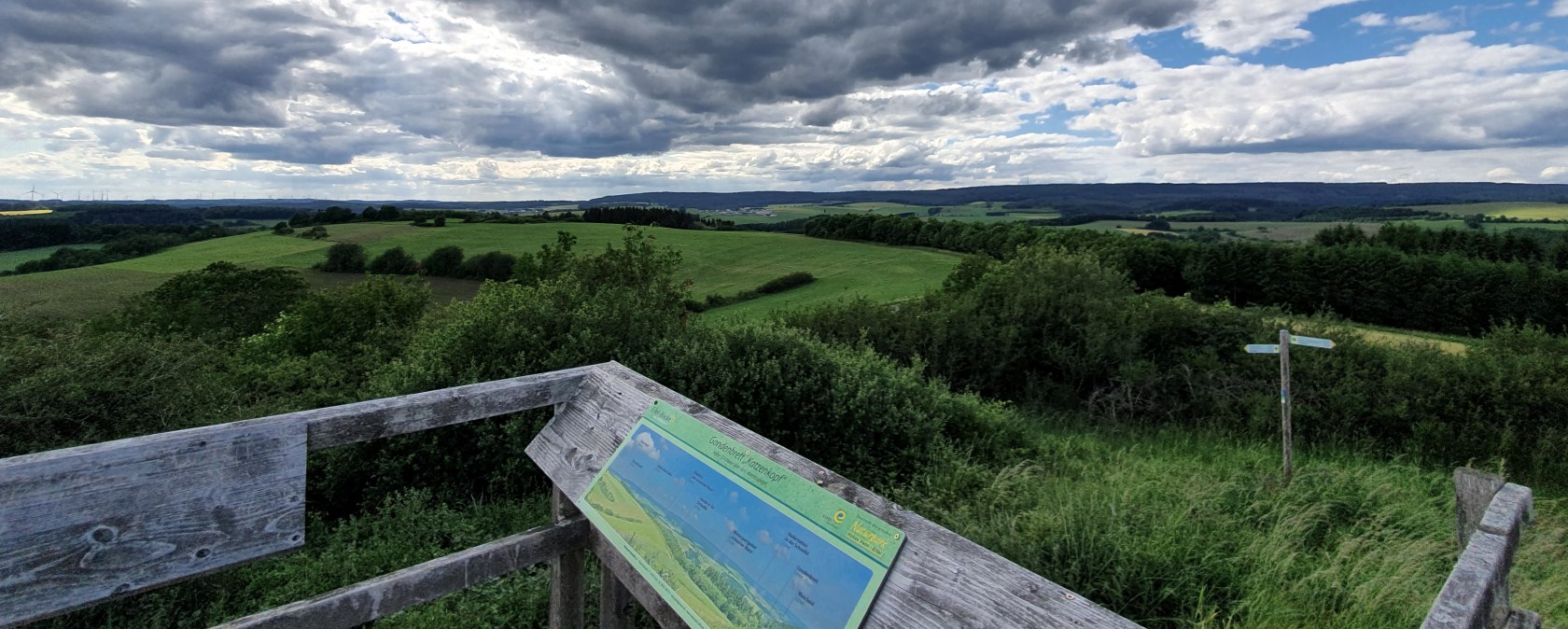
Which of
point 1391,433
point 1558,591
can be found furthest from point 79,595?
point 1391,433

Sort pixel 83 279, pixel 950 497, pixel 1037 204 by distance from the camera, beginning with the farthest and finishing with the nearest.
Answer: pixel 1037 204 → pixel 83 279 → pixel 950 497

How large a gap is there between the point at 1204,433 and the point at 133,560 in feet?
47.5

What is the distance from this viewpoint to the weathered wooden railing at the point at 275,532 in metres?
1.44

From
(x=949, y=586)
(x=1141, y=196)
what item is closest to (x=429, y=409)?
(x=949, y=586)

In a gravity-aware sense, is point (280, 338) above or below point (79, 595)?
below

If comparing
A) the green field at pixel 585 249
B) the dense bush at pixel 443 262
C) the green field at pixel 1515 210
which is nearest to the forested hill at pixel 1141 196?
the green field at pixel 1515 210

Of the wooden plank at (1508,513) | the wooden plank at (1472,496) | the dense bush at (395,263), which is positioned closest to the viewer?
the wooden plank at (1508,513)

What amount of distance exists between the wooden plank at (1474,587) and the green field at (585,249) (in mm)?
32000

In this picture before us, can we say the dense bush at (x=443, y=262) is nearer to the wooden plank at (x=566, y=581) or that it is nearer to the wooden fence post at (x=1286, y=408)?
the wooden fence post at (x=1286, y=408)

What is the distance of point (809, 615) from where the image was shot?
5.14ft

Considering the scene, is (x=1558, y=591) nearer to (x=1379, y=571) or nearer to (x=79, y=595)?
(x=1379, y=571)

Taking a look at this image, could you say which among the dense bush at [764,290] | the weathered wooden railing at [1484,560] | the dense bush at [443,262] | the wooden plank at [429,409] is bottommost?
the dense bush at [764,290]

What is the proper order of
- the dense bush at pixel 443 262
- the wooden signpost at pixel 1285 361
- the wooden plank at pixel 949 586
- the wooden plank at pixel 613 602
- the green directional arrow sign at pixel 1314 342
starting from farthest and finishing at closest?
the dense bush at pixel 443 262 < the wooden signpost at pixel 1285 361 < the green directional arrow sign at pixel 1314 342 < the wooden plank at pixel 613 602 < the wooden plank at pixel 949 586

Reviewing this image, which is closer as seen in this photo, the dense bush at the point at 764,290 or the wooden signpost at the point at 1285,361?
the wooden signpost at the point at 1285,361
